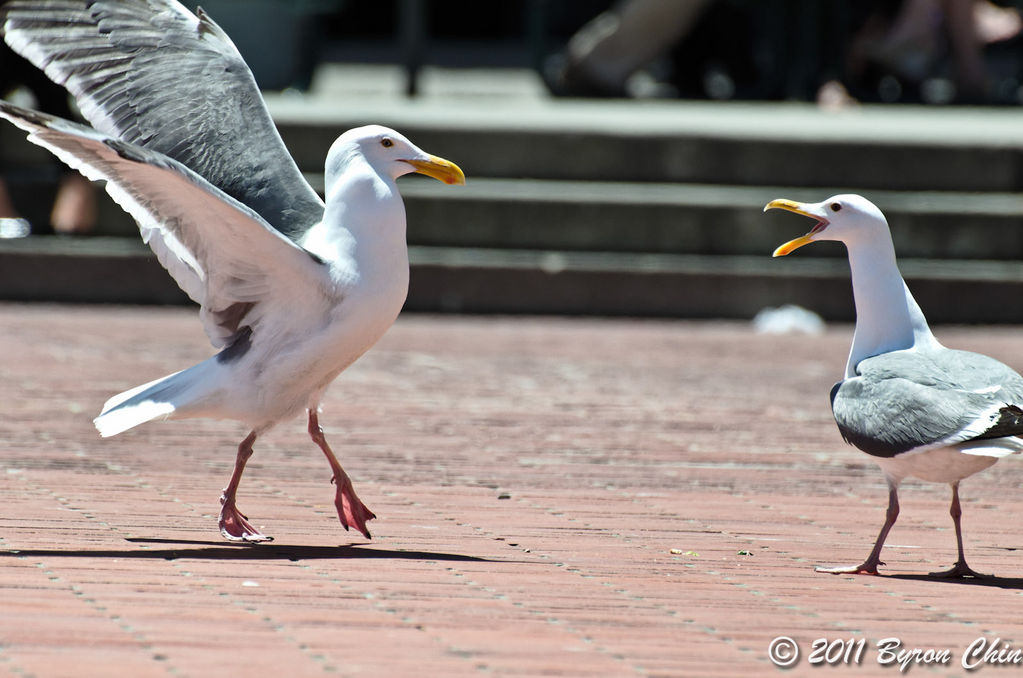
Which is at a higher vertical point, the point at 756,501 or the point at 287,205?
the point at 287,205

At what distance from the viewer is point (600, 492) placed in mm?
5773

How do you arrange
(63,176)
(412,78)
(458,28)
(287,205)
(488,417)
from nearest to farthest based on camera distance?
1. (287,205)
2. (488,417)
3. (63,176)
4. (412,78)
5. (458,28)

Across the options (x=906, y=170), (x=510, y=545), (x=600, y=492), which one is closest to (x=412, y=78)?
(x=906, y=170)

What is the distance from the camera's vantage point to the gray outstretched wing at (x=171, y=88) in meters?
5.05

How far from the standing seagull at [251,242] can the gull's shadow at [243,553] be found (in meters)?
0.11

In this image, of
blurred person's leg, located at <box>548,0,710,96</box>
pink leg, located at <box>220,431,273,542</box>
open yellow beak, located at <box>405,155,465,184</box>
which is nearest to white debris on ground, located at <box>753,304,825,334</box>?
blurred person's leg, located at <box>548,0,710,96</box>

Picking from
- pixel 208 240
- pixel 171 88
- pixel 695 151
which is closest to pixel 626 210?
pixel 695 151

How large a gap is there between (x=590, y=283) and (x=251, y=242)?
6.83 metres

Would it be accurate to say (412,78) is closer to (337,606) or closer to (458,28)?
(458,28)

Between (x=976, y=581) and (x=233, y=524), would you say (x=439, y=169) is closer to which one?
(x=233, y=524)

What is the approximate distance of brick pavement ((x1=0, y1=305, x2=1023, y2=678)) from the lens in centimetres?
360

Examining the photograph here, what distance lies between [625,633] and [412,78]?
10.3 m

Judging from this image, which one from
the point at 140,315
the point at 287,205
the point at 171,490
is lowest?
the point at 140,315

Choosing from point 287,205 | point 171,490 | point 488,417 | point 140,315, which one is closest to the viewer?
point 287,205
